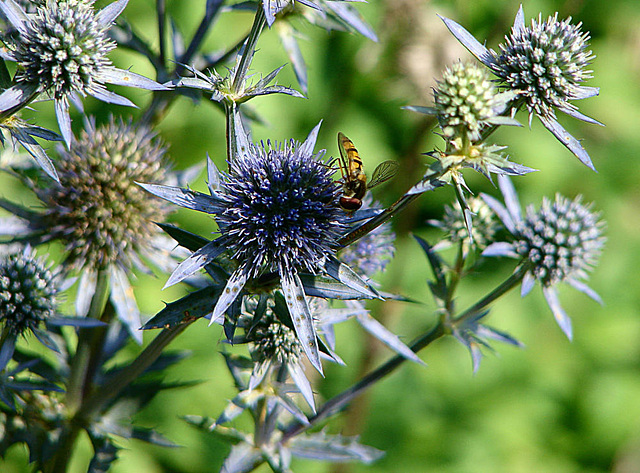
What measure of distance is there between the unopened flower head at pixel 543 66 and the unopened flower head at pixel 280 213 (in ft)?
1.35

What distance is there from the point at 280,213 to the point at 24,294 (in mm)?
714

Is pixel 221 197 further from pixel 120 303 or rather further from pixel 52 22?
pixel 120 303

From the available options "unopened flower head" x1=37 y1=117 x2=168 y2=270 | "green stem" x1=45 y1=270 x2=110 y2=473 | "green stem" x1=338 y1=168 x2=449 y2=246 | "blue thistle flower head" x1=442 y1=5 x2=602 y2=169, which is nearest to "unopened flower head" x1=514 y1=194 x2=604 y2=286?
"blue thistle flower head" x1=442 y1=5 x2=602 y2=169

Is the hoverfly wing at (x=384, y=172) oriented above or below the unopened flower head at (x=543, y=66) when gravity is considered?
below

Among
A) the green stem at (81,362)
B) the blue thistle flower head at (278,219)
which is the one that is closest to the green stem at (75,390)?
the green stem at (81,362)

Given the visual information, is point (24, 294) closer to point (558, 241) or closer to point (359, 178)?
point (359, 178)

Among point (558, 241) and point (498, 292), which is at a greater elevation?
point (558, 241)

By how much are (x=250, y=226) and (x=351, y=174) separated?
296 millimetres

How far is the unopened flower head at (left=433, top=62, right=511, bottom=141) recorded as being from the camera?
1035mm

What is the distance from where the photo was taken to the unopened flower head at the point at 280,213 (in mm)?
1185

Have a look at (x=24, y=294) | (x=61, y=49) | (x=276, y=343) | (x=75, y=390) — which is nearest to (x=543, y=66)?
(x=276, y=343)

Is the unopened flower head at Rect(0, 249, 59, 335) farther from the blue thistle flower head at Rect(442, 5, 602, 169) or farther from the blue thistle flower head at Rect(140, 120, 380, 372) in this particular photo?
the blue thistle flower head at Rect(442, 5, 602, 169)

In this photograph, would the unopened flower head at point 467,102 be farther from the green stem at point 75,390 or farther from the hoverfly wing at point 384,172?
the green stem at point 75,390

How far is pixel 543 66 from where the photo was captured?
116 cm
